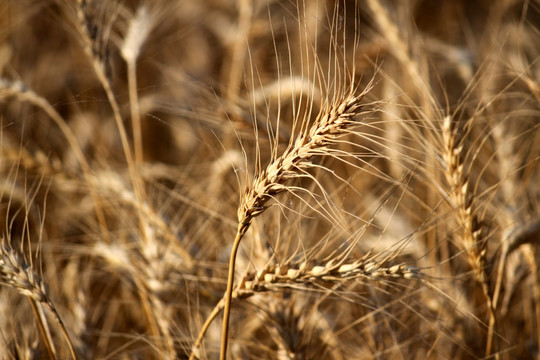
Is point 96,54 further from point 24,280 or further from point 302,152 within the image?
point 302,152

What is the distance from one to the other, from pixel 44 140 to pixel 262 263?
5.85 ft

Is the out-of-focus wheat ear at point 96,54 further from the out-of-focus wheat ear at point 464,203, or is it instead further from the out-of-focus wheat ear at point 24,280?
the out-of-focus wheat ear at point 464,203

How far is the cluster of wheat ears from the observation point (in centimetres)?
99

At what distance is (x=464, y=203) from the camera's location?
3.67ft

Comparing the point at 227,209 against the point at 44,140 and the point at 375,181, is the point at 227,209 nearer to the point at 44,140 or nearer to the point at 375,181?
the point at 375,181

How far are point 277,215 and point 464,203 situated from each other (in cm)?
48

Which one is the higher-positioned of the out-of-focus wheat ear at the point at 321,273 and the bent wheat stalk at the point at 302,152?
the bent wheat stalk at the point at 302,152

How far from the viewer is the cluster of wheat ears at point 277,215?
0.99m

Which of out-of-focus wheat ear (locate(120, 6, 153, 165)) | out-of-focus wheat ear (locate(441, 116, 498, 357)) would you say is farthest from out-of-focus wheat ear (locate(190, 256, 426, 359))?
out-of-focus wheat ear (locate(120, 6, 153, 165))

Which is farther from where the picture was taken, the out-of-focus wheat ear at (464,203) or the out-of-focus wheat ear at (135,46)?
the out-of-focus wheat ear at (135,46)

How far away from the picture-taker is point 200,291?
1.52m

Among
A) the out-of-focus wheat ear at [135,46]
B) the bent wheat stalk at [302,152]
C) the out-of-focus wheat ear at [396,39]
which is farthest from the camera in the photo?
the out-of-focus wheat ear at [396,39]

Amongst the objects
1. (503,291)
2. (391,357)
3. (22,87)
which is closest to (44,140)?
(22,87)

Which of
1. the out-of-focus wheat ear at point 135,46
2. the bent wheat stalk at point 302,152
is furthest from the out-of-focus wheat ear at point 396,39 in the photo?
the bent wheat stalk at point 302,152
